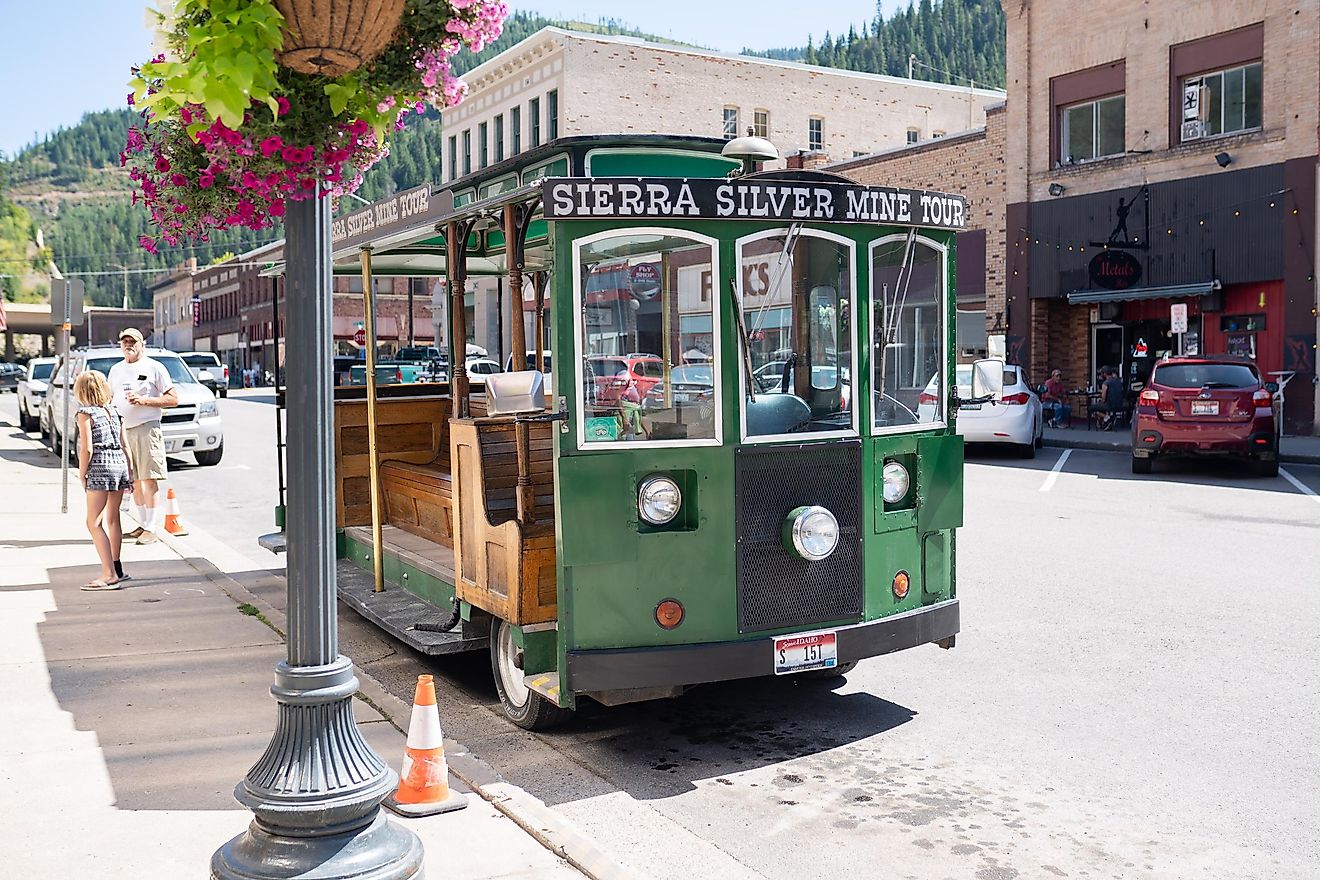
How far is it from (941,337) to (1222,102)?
21.9 meters

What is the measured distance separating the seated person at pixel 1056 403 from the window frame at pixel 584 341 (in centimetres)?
2243

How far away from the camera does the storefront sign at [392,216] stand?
6.53 m

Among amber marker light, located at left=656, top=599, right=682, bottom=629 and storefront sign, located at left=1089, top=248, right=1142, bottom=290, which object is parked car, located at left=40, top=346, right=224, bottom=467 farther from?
storefront sign, located at left=1089, top=248, right=1142, bottom=290

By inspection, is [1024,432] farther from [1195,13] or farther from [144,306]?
[144,306]

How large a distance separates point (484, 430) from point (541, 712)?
1.44 meters

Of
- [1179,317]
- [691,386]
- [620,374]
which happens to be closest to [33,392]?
[1179,317]

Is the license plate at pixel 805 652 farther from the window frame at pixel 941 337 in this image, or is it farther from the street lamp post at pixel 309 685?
the street lamp post at pixel 309 685

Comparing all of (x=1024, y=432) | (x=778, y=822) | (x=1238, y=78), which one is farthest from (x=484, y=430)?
(x=1238, y=78)

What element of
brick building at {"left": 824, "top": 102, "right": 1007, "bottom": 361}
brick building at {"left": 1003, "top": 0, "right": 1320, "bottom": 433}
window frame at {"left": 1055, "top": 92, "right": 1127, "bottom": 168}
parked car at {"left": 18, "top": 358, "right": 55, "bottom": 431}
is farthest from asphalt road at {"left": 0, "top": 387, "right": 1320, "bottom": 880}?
parked car at {"left": 18, "top": 358, "right": 55, "bottom": 431}

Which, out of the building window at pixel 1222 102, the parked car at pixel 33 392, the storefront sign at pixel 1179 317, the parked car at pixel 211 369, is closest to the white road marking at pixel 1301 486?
the storefront sign at pixel 1179 317

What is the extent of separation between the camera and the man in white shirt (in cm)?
1141

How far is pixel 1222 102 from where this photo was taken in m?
24.9

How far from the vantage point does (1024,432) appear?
19828mm

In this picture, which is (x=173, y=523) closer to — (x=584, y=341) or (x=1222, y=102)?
(x=584, y=341)
